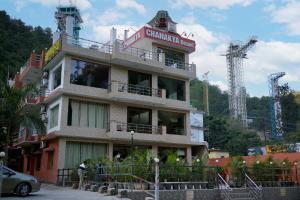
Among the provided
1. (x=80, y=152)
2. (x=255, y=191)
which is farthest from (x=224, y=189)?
(x=80, y=152)

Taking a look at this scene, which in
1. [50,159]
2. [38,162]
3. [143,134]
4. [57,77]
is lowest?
[38,162]

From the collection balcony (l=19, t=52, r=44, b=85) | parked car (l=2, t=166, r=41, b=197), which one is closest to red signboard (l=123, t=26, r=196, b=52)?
balcony (l=19, t=52, r=44, b=85)

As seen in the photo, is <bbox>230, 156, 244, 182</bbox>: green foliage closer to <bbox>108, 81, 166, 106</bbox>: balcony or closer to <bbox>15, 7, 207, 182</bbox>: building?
<bbox>15, 7, 207, 182</bbox>: building

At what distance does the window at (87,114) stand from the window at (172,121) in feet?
17.6

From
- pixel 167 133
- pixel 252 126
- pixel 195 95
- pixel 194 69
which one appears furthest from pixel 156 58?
pixel 252 126

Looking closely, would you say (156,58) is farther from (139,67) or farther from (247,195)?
(247,195)

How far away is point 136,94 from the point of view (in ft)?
91.6

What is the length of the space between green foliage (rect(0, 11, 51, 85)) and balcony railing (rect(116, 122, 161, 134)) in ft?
52.9

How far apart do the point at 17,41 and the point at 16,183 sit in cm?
3282

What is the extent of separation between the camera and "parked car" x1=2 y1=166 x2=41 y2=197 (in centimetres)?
1513

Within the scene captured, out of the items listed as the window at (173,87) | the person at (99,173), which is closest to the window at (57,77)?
the window at (173,87)

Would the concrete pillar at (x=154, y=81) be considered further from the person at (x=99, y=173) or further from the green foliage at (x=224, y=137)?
the green foliage at (x=224, y=137)

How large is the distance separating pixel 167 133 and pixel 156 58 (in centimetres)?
637

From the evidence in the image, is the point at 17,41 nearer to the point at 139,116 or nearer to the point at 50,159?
the point at 50,159
